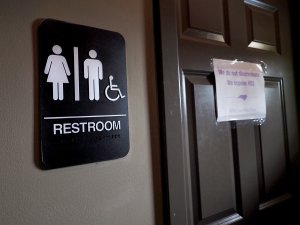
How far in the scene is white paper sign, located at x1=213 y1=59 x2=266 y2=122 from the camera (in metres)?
0.83

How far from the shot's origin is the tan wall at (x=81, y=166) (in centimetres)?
48

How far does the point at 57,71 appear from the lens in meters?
0.54

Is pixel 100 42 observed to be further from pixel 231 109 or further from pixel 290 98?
pixel 290 98

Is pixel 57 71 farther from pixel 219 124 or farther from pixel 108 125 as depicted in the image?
pixel 219 124

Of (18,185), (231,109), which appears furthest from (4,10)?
(231,109)

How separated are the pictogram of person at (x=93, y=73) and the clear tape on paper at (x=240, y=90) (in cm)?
42

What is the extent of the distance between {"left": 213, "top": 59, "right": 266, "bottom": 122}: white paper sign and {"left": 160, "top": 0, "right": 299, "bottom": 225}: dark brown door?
0.03 m

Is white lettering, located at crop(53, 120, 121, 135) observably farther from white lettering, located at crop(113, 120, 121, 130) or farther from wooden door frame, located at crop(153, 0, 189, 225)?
wooden door frame, located at crop(153, 0, 189, 225)

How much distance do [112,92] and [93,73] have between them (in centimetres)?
7

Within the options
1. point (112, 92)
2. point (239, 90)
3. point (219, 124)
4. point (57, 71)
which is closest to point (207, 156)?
point (219, 124)

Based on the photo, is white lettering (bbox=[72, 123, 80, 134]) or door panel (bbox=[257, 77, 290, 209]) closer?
white lettering (bbox=[72, 123, 80, 134])

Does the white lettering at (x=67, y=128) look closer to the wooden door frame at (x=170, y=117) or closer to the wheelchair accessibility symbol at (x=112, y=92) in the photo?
the wheelchair accessibility symbol at (x=112, y=92)

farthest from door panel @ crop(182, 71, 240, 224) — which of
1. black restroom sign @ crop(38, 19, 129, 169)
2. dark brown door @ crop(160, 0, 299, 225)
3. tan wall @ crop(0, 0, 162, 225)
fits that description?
black restroom sign @ crop(38, 19, 129, 169)

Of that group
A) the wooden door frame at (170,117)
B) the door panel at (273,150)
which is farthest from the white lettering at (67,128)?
the door panel at (273,150)
